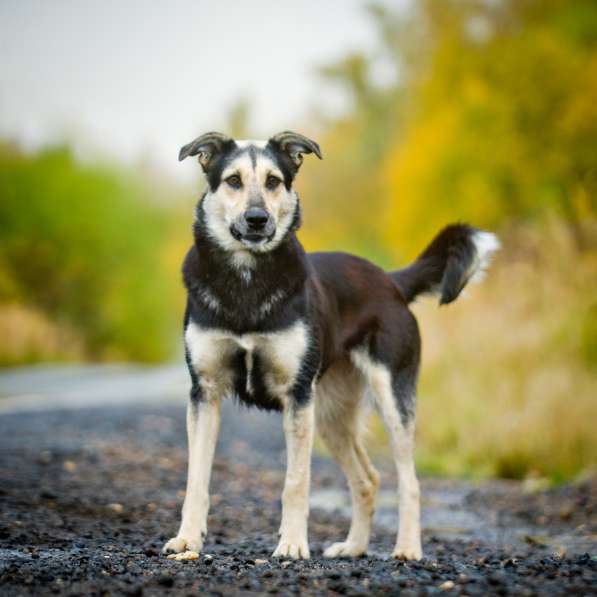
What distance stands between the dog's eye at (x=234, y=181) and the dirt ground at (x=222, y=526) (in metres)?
1.67

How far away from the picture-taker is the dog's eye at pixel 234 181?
5.16 m

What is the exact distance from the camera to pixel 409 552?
17.5 feet

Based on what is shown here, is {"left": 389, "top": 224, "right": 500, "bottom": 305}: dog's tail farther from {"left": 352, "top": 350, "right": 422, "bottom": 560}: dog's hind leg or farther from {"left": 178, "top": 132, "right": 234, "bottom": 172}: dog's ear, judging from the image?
{"left": 178, "top": 132, "right": 234, "bottom": 172}: dog's ear

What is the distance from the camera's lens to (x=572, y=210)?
2014 cm

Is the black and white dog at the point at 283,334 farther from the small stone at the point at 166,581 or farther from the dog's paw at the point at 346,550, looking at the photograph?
the small stone at the point at 166,581

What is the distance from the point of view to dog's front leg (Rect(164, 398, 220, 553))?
4.91 meters

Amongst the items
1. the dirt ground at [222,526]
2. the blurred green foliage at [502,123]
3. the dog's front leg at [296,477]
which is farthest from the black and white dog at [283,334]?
the blurred green foliage at [502,123]

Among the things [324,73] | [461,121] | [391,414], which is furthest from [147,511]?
[324,73]

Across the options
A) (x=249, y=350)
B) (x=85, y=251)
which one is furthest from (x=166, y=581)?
(x=85, y=251)

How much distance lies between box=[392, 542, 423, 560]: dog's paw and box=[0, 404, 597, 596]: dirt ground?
0.45 feet

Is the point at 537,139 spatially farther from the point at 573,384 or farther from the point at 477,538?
the point at 477,538

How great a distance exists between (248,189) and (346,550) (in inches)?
94.0

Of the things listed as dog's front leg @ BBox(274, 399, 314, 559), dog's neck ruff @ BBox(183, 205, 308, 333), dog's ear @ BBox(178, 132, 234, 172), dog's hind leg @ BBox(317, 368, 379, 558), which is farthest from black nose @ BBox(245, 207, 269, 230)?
dog's hind leg @ BBox(317, 368, 379, 558)

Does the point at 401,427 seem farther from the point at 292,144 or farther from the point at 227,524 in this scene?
the point at 292,144
